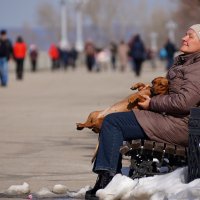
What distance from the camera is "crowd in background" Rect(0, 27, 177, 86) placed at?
3748cm

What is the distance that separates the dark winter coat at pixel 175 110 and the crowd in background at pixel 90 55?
1070 inches

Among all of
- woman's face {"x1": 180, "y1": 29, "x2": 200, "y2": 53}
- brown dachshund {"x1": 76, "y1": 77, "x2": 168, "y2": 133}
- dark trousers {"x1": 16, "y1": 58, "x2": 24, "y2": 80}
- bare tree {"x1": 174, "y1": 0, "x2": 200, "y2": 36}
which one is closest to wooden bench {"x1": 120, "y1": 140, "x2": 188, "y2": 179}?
brown dachshund {"x1": 76, "y1": 77, "x2": 168, "y2": 133}

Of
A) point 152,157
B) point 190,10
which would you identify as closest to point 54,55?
point 190,10

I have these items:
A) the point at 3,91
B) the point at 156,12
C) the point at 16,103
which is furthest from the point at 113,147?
the point at 156,12

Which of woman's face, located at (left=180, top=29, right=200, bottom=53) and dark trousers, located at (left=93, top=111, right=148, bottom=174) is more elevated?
woman's face, located at (left=180, top=29, right=200, bottom=53)

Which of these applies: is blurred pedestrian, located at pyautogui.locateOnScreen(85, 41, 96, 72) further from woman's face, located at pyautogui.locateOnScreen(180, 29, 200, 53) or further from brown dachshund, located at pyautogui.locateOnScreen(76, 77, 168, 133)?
woman's face, located at pyautogui.locateOnScreen(180, 29, 200, 53)

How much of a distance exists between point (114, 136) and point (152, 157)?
1.59 feet

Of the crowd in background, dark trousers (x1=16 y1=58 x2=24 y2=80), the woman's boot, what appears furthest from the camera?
dark trousers (x1=16 y1=58 x2=24 y2=80)

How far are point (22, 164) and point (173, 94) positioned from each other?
142 inches

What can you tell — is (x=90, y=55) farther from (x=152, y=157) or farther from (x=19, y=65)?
(x=152, y=157)

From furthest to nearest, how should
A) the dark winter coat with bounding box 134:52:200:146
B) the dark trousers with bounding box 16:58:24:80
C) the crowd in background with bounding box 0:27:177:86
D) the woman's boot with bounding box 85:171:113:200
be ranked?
1. the dark trousers with bounding box 16:58:24:80
2. the crowd in background with bounding box 0:27:177:86
3. the woman's boot with bounding box 85:171:113:200
4. the dark winter coat with bounding box 134:52:200:146

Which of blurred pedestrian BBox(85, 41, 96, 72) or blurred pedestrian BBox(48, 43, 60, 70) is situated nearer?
blurred pedestrian BBox(85, 41, 96, 72)

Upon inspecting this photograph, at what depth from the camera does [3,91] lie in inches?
→ 1359

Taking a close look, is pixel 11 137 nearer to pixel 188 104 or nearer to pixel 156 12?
pixel 188 104
